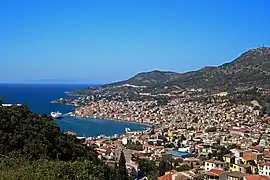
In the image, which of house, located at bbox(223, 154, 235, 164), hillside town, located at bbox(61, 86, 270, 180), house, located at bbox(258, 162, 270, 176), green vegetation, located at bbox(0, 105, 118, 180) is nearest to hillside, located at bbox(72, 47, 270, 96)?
hillside town, located at bbox(61, 86, 270, 180)

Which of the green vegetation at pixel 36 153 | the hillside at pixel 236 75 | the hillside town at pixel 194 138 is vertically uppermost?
the hillside at pixel 236 75

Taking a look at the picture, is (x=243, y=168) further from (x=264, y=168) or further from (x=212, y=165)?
(x=212, y=165)

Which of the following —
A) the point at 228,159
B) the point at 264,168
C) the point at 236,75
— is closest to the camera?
the point at 264,168

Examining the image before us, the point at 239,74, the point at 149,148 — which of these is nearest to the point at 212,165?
the point at 149,148

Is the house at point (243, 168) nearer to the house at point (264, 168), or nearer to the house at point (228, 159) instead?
the house at point (264, 168)

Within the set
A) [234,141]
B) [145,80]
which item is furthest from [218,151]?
[145,80]

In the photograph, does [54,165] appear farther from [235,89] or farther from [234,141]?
[235,89]

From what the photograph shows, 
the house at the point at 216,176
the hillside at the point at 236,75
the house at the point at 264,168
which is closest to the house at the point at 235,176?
the house at the point at 216,176
